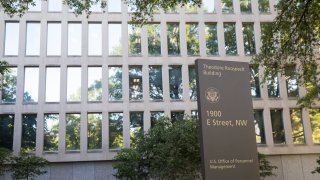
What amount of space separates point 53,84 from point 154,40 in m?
9.81

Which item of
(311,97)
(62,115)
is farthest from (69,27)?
(311,97)

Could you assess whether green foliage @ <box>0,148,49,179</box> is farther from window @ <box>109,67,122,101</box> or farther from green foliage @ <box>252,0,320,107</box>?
green foliage @ <box>252,0,320,107</box>

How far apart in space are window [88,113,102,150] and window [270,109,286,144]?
15.5 metres

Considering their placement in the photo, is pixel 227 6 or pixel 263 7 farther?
pixel 263 7

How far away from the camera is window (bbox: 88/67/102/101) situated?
36156 mm

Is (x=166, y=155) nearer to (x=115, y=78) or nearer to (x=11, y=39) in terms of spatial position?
(x=115, y=78)

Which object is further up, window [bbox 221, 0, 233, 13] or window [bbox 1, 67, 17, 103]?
window [bbox 221, 0, 233, 13]

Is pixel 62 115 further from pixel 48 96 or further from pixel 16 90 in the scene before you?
pixel 16 90

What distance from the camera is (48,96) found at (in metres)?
35.8

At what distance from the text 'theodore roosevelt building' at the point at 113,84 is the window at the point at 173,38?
3.6 inches

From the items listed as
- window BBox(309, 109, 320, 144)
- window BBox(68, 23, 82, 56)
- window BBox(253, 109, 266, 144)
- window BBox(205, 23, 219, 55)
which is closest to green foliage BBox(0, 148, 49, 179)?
window BBox(68, 23, 82, 56)

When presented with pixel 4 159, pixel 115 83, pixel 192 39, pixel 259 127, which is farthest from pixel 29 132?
pixel 259 127

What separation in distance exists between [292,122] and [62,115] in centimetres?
2054

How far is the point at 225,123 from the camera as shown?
878cm
